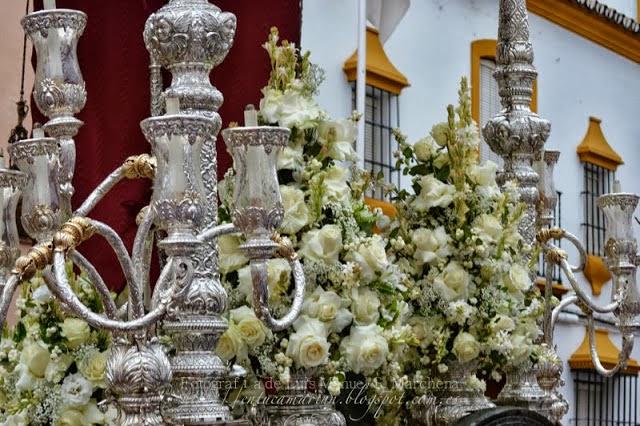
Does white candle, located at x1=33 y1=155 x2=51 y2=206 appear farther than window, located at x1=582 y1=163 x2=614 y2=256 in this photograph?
No

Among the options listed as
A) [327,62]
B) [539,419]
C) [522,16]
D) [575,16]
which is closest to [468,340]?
[539,419]

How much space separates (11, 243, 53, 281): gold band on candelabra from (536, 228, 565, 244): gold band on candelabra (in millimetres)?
2568

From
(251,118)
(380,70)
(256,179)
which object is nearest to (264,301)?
(256,179)

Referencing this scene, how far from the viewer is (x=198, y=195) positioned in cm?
330

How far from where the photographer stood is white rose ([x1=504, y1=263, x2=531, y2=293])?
193 inches

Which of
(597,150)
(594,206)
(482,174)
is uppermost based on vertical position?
(597,150)

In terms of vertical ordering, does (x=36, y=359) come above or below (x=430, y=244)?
below

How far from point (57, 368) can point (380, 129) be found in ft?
21.4

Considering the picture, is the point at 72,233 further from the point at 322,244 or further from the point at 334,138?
the point at 334,138

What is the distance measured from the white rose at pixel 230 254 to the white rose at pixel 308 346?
0.21 meters

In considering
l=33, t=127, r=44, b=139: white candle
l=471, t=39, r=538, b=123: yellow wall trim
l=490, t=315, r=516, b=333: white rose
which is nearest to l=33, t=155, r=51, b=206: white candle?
l=33, t=127, r=44, b=139: white candle

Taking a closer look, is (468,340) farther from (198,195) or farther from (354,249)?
(198,195)

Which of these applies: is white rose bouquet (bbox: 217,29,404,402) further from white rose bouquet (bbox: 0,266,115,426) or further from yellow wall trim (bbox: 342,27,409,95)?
yellow wall trim (bbox: 342,27,409,95)

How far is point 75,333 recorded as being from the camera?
385 cm
